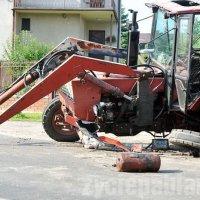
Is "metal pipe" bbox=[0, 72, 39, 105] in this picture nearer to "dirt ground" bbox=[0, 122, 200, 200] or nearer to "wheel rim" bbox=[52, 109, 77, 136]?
"wheel rim" bbox=[52, 109, 77, 136]

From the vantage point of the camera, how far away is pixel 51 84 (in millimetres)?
11023

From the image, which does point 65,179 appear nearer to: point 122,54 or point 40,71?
point 40,71

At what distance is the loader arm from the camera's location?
10969 mm

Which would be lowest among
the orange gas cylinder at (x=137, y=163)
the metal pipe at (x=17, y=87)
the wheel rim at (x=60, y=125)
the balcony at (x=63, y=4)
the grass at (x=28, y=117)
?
the grass at (x=28, y=117)

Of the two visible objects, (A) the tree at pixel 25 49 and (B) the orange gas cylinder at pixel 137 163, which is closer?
(B) the orange gas cylinder at pixel 137 163

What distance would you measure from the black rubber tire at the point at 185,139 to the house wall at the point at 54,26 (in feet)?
101

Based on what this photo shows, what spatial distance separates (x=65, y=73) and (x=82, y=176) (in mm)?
3170

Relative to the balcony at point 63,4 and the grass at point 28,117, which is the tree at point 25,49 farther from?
the grass at point 28,117

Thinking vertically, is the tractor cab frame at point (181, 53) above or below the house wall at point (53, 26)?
above

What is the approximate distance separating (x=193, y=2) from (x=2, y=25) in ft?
99.0

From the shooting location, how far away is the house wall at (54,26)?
4081cm

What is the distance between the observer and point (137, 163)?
28.7 feet

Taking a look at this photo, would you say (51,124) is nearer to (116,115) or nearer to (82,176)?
(116,115)

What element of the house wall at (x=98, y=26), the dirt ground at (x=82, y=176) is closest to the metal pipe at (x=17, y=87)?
the dirt ground at (x=82, y=176)
